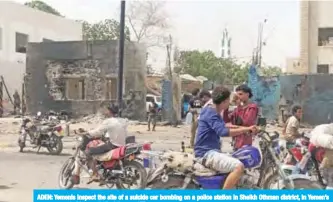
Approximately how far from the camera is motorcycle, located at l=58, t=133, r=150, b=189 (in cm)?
869

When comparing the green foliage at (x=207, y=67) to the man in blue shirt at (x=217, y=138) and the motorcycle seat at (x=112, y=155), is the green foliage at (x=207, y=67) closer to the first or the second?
the motorcycle seat at (x=112, y=155)

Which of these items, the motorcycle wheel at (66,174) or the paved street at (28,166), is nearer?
the motorcycle wheel at (66,174)

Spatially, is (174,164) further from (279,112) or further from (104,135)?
(279,112)

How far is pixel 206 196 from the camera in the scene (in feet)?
17.0

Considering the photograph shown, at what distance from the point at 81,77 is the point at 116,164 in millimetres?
20778

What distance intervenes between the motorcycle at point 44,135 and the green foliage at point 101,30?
35.3 m

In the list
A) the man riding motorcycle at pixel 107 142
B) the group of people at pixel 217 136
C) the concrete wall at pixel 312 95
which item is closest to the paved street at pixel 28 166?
the man riding motorcycle at pixel 107 142

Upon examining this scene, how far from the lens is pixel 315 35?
38.2 m

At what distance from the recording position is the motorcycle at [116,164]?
8.69m

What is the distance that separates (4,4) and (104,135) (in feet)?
106

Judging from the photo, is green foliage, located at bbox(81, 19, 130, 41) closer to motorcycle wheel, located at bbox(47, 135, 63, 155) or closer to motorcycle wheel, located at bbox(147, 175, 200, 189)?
motorcycle wheel, located at bbox(47, 135, 63, 155)

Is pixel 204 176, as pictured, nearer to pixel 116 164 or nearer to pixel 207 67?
pixel 116 164

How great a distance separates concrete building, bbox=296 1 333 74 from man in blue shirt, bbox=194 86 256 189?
3319cm

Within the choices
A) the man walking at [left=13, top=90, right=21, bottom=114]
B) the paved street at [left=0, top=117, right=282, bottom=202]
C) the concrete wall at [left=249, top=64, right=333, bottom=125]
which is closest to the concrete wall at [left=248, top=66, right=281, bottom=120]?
the concrete wall at [left=249, top=64, right=333, bottom=125]
